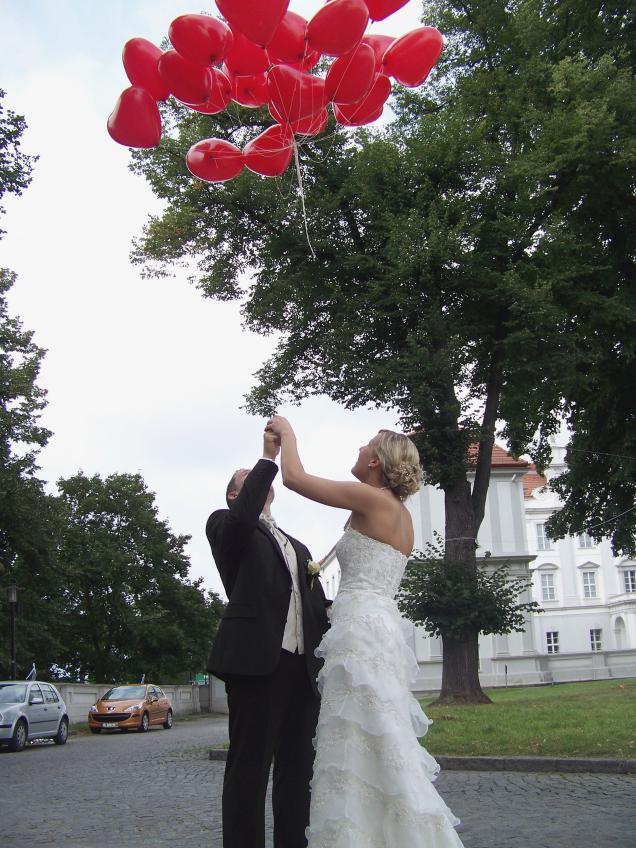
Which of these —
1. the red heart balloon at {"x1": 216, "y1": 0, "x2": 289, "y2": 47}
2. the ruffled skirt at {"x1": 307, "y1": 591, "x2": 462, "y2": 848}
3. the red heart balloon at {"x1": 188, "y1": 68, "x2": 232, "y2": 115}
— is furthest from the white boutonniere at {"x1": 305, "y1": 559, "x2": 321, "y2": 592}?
the red heart balloon at {"x1": 188, "y1": 68, "x2": 232, "y2": 115}

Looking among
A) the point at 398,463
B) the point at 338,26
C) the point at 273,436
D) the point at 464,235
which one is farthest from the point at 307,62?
the point at 464,235

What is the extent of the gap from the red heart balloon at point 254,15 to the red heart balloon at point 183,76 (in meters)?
0.56

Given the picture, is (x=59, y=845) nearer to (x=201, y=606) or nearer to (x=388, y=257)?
(x=388, y=257)

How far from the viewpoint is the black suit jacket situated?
167 inches

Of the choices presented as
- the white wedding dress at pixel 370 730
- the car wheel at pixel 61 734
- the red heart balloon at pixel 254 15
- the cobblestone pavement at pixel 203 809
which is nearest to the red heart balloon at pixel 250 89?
the red heart balloon at pixel 254 15

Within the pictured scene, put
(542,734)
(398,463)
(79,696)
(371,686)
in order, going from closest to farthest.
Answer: (371,686), (398,463), (542,734), (79,696)

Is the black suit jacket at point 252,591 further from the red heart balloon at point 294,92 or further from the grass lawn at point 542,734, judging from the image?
the grass lawn at point 542,734

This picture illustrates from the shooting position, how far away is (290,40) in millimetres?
6707

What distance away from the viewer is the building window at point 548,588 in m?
70.2

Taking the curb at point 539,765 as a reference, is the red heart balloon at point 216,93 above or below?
above

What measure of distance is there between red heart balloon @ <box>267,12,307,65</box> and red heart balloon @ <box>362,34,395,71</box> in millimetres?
945

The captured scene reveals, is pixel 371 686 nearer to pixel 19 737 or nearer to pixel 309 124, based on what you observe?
pixel 309 124

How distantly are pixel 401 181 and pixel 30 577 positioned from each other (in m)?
20.0

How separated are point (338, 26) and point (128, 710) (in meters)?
25.2
